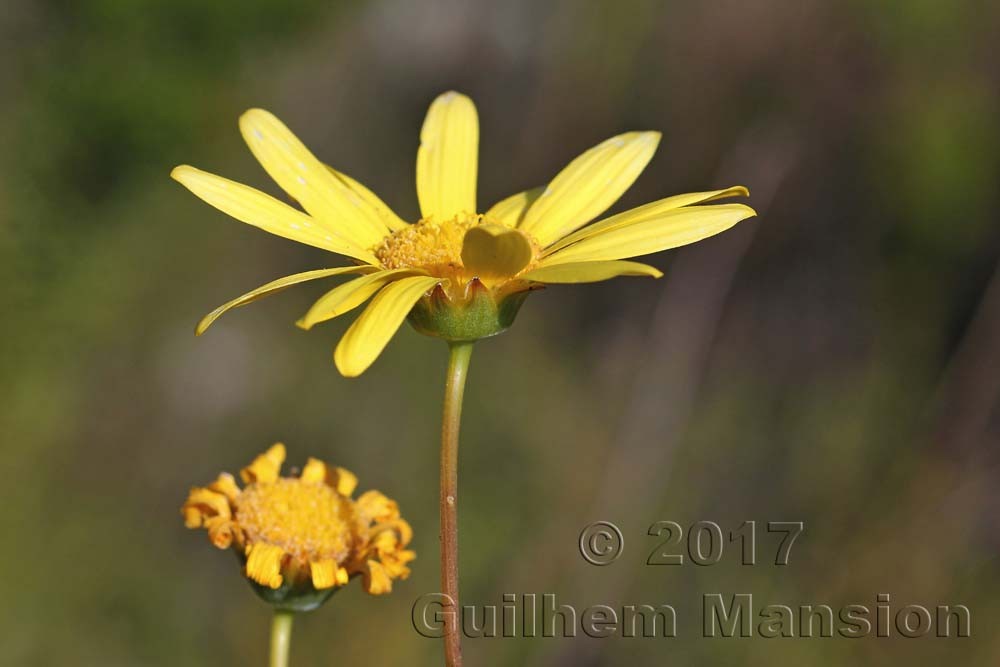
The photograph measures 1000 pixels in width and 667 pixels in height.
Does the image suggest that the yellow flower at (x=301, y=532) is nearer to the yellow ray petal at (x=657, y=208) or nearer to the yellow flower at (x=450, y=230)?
the yellow flower at (x=450, y=230)

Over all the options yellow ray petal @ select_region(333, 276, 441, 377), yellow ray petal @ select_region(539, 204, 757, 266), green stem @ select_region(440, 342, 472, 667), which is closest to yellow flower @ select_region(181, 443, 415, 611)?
green stem @ select_region(440, 342, 472, 667)

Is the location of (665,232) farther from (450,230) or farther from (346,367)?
(346,367)

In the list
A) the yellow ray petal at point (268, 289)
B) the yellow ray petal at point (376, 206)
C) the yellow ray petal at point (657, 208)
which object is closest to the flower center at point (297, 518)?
the yellow ray petal at point (268, 289)

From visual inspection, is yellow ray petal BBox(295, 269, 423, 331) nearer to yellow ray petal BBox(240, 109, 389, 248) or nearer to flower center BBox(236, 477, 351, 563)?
yellow ray petal BBox(240, 109, 389, 248)

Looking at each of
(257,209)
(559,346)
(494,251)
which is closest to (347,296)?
(494,251)

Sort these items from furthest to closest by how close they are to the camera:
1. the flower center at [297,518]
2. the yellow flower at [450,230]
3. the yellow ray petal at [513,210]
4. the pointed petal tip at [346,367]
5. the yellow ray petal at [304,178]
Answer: the yellow ray petal at [513,210] < the yellow ray petal at [304,178] < the flower center at [297,518] < the yellow flower at [450,230] < the pointed petal tip at [346,367]

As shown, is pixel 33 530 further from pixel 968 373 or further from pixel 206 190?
pixel 968 373
